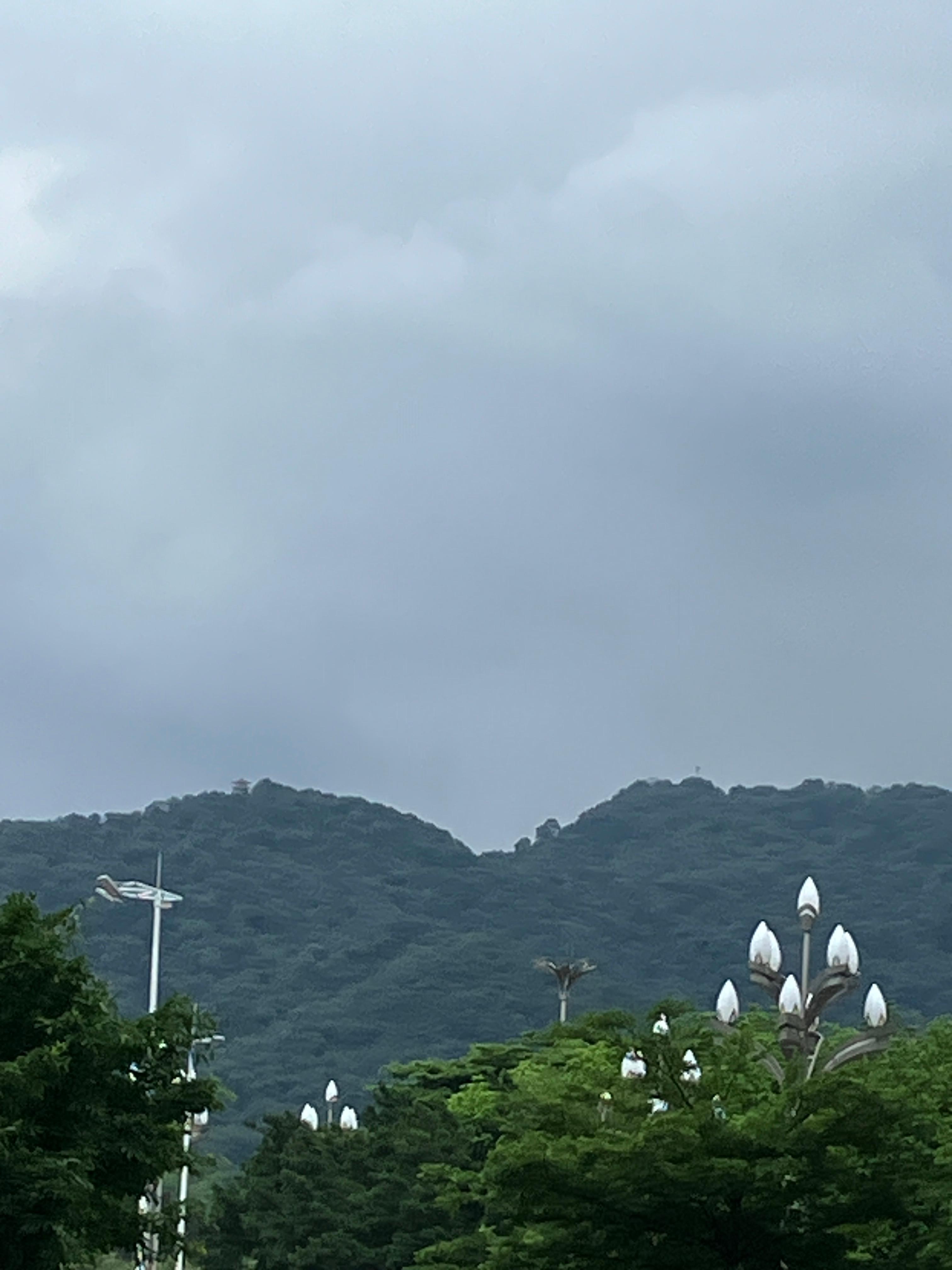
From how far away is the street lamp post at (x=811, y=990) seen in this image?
2202 centimetres

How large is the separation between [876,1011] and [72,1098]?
766 cm

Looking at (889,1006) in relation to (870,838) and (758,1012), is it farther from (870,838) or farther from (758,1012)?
(870,838)

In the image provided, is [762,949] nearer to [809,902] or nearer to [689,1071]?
[809,902]

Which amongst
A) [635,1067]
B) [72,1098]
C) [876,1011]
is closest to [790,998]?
[876,1011]

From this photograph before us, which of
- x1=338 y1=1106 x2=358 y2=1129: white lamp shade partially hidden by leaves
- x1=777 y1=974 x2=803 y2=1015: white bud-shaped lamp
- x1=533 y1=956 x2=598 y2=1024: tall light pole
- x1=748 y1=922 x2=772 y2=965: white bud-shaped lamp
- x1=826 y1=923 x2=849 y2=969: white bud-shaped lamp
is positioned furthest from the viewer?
x1=338 y1=1106 x2=358 y2=1129: white lamp shade partially hidden by leaves

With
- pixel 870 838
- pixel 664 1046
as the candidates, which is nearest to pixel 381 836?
pixel 870 838

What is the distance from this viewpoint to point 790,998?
22.4m

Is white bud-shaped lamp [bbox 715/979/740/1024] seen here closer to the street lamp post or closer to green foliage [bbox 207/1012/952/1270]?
the street lamp post

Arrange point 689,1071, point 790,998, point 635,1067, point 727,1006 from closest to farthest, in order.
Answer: point 790,998 → point 727,1006 → point 635,1067 → point 689,1071

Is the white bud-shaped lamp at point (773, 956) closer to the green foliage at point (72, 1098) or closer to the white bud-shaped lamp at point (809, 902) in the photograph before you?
the white bud-shaped lamp at point (809, 902)

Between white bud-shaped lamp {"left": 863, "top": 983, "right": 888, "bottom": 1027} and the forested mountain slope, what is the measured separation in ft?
297

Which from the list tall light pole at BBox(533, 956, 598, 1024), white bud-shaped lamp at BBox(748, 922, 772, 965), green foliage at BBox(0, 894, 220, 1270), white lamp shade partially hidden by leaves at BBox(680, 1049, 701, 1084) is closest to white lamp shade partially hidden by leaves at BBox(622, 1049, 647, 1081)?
white lamp shade partially hidden by leaves at BBox(680, 1049, 701, 1084)

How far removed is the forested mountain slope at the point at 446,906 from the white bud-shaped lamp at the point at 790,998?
90.6m

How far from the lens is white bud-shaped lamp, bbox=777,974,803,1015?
22.4 metres
